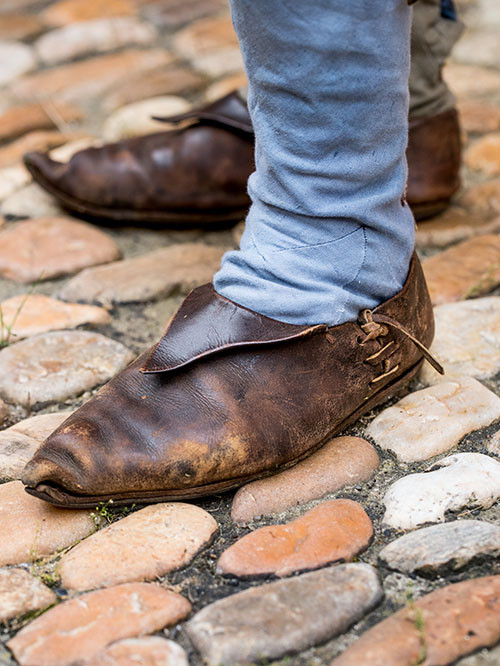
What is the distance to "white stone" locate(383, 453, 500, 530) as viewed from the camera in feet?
3.56

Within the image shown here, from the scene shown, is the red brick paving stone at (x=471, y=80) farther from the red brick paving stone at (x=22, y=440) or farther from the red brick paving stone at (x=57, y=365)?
the red brick paving stone at (x=22, y=440)

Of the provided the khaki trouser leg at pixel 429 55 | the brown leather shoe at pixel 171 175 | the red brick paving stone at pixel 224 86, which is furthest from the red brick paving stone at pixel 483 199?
the red brick paving stone at pixel 224 86

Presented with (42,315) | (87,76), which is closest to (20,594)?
(42,315)

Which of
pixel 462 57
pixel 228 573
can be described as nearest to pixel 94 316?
pixel 228 573

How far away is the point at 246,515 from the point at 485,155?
4.75 feet

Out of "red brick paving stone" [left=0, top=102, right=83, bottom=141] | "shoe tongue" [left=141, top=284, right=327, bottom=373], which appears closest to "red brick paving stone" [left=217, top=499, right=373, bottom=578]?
"shoe tongue" [left=141, top=284, right=327, bottom=373]

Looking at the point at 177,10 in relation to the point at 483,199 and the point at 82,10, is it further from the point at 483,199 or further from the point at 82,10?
the point at 483,199

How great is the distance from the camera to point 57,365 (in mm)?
1479

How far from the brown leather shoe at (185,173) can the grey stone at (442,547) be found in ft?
3.24

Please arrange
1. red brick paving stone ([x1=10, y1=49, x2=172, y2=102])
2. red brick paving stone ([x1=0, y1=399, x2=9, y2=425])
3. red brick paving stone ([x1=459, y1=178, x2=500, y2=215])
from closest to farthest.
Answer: red brick paving stone ([x1=0, y1=399, x2=9, y2=425]) → red brick paving stone ([x1=459, y1=178, x2=500, y2=215]) → red brick paving stone ([x1=10, y1=49, x2=172, y2=102])

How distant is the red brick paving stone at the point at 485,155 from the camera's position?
2160 millimetres

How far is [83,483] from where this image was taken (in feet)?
3.53

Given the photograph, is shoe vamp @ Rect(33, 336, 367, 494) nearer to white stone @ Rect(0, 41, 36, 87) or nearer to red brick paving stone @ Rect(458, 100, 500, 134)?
red brick paving stone @ Rect(458, 100, 500, 134)

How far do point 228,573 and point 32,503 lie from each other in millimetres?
297
